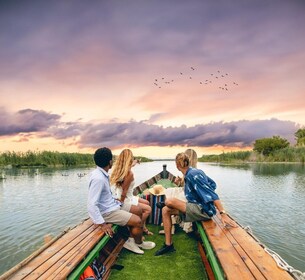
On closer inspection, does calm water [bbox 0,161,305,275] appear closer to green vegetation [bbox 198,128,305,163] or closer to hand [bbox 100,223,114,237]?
hand [bbox 100,223,114,237]

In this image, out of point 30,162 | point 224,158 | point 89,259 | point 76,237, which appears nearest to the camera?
point 89,259

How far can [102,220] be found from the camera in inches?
160

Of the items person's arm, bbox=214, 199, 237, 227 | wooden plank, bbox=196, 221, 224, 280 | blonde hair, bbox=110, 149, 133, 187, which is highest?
blonde hair, bbox=110, 149, 133, 187

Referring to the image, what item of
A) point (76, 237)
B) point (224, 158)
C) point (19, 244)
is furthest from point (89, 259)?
point (224, 158)

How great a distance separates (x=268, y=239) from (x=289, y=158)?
52.9m

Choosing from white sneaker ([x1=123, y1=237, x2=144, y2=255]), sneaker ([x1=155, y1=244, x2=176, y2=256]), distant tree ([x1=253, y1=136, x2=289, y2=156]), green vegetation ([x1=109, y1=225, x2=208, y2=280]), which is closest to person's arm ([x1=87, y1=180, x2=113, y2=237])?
green vegetation ([x1=109, y1=225, x2=208, y2=280])

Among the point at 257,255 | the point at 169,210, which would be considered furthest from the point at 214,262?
the point at 169,210

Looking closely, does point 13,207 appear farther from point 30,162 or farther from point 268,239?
point 30,162

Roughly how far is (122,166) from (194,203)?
59.1 inches

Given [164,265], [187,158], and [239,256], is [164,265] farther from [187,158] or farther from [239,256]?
[187,158]

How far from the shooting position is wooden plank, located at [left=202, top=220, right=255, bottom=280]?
278 cm

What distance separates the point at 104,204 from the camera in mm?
4367

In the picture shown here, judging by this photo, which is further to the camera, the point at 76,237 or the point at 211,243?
the point at 76,237

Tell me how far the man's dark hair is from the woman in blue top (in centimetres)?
132
